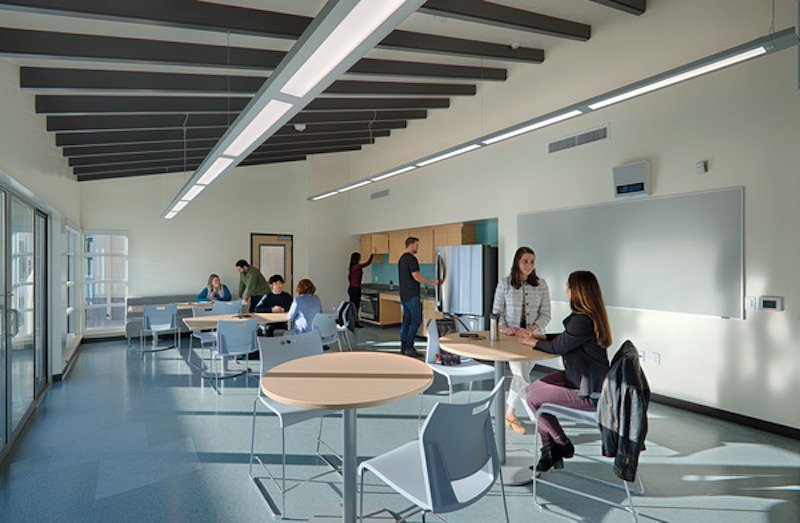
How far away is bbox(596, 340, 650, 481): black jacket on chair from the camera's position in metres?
2.26

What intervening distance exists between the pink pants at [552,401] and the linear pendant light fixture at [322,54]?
2.25 m

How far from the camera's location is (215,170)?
3.94 metres

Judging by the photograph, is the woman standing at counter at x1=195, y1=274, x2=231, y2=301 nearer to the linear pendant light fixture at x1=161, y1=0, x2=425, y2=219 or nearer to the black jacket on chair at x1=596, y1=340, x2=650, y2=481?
the linear pendant light fixture at x1=161, y1=0, x2=425, y2=219

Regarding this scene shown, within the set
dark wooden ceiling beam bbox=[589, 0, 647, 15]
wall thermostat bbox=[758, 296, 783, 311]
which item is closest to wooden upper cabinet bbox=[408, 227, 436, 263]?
dark wooden ceiling beam bbox=[589, 0, 647, 15]

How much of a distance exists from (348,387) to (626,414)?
4.76 ft

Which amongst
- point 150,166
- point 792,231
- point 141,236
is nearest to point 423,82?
point 792,231

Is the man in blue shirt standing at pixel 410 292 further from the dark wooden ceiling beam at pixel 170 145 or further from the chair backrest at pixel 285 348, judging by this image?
the chair backrest at pixel 285 348

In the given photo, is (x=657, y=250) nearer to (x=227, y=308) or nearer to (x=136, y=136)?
(x=227, y=308)

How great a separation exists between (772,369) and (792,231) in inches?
44.9

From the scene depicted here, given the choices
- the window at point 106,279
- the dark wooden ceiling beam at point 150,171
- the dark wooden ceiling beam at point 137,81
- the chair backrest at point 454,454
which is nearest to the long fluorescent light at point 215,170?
the dark wooden ceiling beam at point 137,81

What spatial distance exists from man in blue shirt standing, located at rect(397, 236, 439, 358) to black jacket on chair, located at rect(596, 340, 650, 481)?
13.7 ft

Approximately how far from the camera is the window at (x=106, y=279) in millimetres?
8281

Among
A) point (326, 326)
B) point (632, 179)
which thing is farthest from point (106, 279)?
point (632, 179)

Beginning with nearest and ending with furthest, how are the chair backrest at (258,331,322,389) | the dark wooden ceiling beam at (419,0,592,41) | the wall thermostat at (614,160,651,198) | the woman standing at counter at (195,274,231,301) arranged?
the chair backrest at (258,331,322,389) < the dark wooden ceiling beam at (419,0,592,41) < the wall thermostat at (614,160,651,198) < the woman standing at counter at (195,274,231,301)
